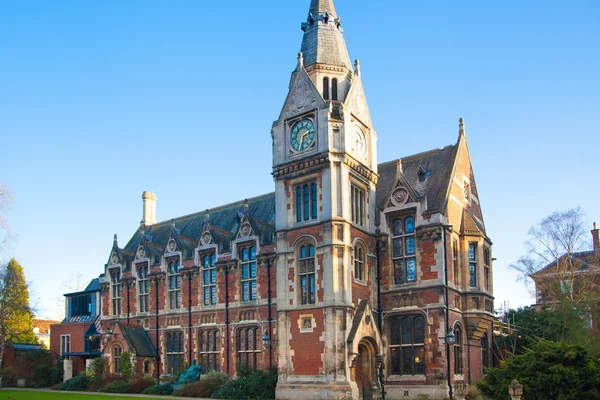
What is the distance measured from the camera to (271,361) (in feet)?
119

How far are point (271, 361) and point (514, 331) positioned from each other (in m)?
15.6

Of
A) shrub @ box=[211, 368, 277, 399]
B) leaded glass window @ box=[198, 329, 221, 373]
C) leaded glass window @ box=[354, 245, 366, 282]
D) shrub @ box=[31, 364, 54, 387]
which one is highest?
leaded glass window @ box=[354, 245, 366, 282]

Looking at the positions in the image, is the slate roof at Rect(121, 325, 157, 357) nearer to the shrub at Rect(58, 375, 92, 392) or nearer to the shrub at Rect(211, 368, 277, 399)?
the shrub at Rect(58, 375, 92, 392)

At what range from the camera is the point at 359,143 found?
116ft

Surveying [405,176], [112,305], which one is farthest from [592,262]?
[112,305]

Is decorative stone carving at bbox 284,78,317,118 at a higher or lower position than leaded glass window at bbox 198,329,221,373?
higher

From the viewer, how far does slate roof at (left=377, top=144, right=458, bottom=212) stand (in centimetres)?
3456

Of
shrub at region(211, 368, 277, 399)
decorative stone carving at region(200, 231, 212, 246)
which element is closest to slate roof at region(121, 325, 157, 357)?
decorative stone carving at region(200, 231, 212, 246)

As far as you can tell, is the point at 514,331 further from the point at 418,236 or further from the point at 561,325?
the point at 418,236

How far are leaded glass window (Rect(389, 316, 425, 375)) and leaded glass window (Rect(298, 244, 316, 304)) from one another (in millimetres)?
4863

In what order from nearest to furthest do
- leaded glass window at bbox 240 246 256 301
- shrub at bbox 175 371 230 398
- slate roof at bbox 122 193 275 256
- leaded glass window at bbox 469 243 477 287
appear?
leaded glass window at bbox 469 243 477 287
shrub at bbox 175 371 230 398
leaded glass window at bbox 240 246 256 301
slate roof at bbox 122 193 275 256

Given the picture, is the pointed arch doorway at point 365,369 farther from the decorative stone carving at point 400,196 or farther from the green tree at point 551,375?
the green tree at point 551,375

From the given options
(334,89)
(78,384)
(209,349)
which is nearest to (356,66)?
(334,89)

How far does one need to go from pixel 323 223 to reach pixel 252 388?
31.0ft
